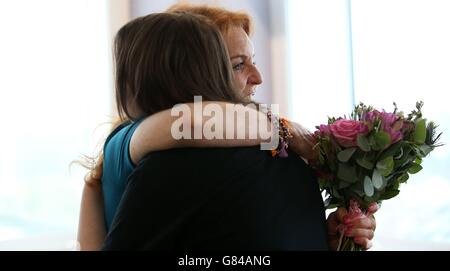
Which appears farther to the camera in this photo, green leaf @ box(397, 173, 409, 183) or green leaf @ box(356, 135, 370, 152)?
green leaf @ box(397, 173, 409, 183)

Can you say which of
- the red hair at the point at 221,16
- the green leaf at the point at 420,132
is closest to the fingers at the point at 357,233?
the green leaf at the point at 420,132

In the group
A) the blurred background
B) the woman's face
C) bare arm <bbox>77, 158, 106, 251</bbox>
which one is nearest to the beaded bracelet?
bare arm <bbox>77, 158, 106, 251</bbox>

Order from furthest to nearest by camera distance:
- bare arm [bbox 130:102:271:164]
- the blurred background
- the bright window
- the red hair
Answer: the blurred background
the bright window
the red hair
bare arm [bbox 130:102:271:164]

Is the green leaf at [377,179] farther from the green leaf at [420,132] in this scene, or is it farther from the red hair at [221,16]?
the red hair at [221,16]

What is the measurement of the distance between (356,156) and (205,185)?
1.11ft

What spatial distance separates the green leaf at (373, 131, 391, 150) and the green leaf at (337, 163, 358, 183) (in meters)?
0.07

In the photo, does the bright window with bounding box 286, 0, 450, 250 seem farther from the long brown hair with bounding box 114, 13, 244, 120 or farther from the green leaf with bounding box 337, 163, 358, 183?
the long brown hair with bounding box 114, 13, 244, 120

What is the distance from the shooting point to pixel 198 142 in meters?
0.97

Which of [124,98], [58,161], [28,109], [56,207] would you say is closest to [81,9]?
[28,109]

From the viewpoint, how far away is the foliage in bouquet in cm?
112

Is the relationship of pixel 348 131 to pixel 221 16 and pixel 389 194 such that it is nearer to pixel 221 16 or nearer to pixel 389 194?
pixel 389 194

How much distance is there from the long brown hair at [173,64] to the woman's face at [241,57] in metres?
0.52

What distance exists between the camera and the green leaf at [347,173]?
45.0 inches
